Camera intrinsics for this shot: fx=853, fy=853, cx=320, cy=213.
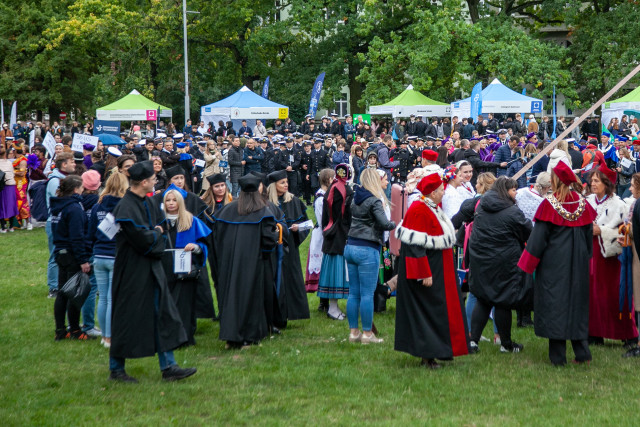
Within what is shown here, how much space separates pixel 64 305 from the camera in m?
8.98

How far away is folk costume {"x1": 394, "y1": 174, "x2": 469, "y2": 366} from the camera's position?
24.8 ft

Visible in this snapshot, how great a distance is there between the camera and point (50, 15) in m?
47.7

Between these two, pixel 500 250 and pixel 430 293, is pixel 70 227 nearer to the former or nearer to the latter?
pixel 430 293

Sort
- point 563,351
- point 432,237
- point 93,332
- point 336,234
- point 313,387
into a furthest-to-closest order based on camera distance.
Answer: point 336,234 → point 93,332 → point 563,351 → point 432,237 → point 313,387

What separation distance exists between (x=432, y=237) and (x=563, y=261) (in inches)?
47.3

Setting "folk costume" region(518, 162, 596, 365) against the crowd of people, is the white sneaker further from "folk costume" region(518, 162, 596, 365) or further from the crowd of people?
"folk costume" region(518, 162, 596, 365)

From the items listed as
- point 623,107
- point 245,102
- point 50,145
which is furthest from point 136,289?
point 245,102

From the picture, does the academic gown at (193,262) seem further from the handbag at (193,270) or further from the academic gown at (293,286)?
the academic gown at (293,286)

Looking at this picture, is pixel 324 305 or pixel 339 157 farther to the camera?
pixel 339 157

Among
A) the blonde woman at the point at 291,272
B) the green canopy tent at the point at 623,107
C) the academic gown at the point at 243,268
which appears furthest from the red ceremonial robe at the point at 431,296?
the green canopy tent at the point at 623,107

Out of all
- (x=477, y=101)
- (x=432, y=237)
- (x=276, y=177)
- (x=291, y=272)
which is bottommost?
(x=291, y=272)

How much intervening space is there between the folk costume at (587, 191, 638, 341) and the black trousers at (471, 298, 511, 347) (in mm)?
909

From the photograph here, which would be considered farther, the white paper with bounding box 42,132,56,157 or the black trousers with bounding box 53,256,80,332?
the white paper with bounding box 42,132,56,157

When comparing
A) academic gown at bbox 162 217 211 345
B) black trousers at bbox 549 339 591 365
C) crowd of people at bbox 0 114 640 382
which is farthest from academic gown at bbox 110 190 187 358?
black trousers at bbox 549 339 591 365
